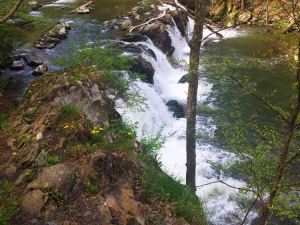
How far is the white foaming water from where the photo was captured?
8555 mm

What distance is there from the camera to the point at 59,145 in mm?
5293

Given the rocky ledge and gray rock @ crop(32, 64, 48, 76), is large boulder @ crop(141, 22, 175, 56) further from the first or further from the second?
the rocky ledge

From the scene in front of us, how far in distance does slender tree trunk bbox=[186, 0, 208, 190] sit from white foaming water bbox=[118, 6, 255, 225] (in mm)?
404

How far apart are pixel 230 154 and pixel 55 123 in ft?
22.8

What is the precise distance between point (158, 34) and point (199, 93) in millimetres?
5654

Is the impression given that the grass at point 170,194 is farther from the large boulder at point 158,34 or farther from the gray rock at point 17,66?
the large boulder at point 158,34

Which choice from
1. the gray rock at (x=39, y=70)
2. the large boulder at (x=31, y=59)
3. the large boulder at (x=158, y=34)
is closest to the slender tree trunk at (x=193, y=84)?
the gray rock at (x=39, y=70)

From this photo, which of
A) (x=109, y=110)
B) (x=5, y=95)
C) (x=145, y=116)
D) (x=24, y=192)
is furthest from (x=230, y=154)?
(x=5, y=95)

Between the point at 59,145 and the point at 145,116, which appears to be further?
the point at 145,116

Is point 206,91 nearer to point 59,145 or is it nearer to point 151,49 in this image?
point 151,49

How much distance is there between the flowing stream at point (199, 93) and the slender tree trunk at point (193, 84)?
1.18 ft

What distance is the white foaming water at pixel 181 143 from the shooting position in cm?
855

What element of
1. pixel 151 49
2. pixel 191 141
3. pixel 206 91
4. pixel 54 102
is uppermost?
pixel 54 102

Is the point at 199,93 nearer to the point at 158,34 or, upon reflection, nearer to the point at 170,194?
the point at 158,34
